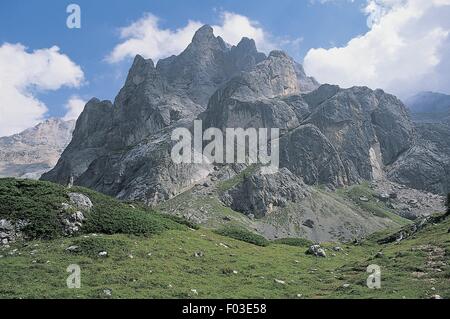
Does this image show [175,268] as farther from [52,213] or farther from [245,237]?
[245,237]

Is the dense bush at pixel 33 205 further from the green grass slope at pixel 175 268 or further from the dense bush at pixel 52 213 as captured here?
the green grass slope at pixel 175 268

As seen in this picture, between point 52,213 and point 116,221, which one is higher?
point 52,213

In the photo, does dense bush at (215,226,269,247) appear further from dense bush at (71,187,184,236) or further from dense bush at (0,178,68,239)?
dense bush at (0,178,68,239)

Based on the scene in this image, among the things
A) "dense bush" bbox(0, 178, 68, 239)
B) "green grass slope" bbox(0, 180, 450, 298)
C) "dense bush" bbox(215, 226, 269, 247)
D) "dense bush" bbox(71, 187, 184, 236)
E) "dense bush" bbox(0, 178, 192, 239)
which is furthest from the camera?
"dense bush" bbox(215, 226, 269, 247)

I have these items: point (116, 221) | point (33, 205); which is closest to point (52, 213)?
point (33, 205)

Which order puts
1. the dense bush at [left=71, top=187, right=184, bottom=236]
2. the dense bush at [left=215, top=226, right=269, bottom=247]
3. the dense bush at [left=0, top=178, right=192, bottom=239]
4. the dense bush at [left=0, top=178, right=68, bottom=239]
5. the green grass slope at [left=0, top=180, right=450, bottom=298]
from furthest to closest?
the dense bush at [left=215, top=226, right=269, bottom=247] < the dense bush at [left=71, top=187, right=184, bottom=236] < the dense bush at [left=0, top=178, right=192, bottom=239] < the dense bush at [left=0, top=178, right=68, bottom=239] < the green grass slope at [left=0, top=180, right=450, bottom=298]

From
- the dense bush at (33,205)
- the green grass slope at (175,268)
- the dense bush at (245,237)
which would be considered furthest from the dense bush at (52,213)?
the dense bush at (245,237)

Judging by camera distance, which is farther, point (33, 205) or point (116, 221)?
point (116, 221)

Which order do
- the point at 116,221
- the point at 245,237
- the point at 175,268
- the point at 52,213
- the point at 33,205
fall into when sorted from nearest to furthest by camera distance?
the point at 175,268 < the point at 52,213 < the point at 33,205 < the point at 116,221 < the point at 245,237

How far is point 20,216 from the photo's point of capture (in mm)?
47844

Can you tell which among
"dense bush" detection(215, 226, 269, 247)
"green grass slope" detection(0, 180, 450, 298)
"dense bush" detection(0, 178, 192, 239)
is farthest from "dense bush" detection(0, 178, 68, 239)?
"dense bush" detection(215, 226, 269, 247)

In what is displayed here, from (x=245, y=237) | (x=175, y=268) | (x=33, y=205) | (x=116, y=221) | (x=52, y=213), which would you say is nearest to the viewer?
(x=175, y=268)

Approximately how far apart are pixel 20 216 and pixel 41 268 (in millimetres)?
12053
